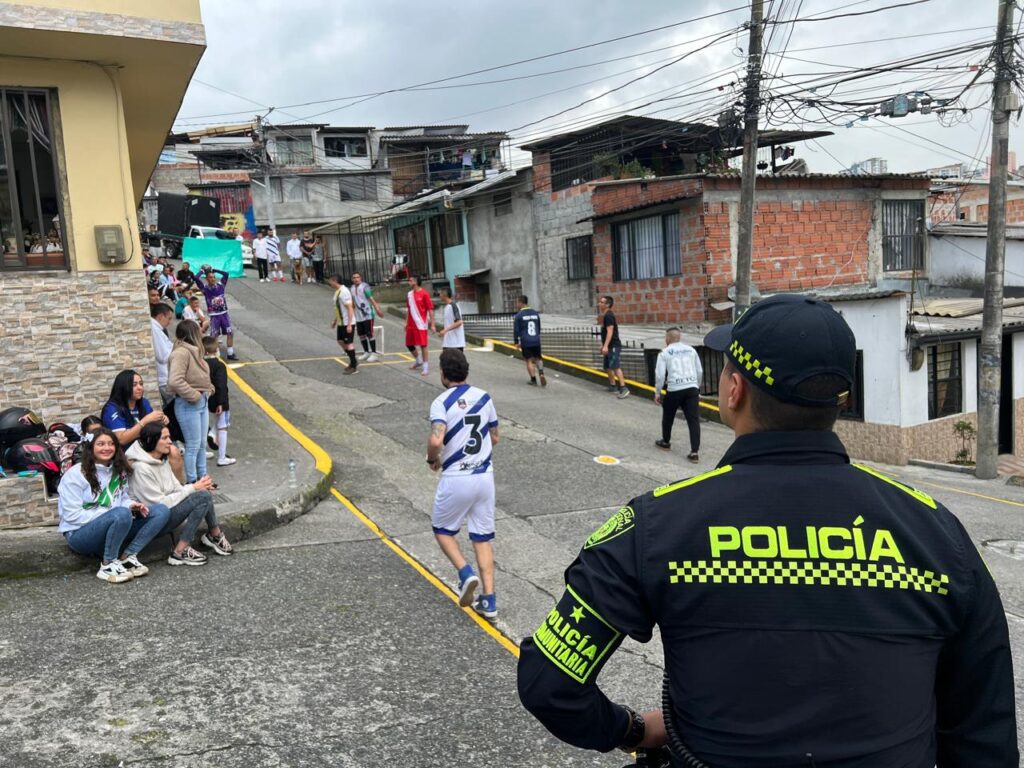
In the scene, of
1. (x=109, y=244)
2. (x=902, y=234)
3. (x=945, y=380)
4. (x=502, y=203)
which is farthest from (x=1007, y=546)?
(x=502, y=203)

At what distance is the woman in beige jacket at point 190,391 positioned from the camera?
747 cm

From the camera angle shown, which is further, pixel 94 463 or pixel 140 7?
pixel 140 7

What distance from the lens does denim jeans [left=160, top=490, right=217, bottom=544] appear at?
6086mm

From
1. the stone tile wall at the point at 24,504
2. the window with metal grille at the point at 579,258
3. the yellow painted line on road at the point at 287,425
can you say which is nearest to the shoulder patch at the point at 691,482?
the stone tile wall at the point at 24,504

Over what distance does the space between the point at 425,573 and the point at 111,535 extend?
220 centimetres

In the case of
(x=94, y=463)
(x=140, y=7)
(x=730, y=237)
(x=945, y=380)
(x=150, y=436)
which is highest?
(x=140, y=7)

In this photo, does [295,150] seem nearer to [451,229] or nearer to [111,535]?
[451,229]

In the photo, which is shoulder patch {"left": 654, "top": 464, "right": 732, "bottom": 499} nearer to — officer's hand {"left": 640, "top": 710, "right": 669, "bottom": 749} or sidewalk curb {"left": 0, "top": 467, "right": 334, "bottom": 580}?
officer's hand {"left": 640, "top": 710, "right": 669, "bottom": 749}

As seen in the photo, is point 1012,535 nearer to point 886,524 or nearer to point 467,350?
point 886,524

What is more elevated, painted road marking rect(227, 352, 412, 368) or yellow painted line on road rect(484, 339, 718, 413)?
painted road marking rect(227, 352, 412, 368)

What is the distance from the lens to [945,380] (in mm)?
14766

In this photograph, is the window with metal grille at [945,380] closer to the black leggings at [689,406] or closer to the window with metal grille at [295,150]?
the black leggings at [689,406]

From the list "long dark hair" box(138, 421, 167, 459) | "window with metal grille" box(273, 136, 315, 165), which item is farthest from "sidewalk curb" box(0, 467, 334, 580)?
"window with metal grille" box(273, 136, 315, 165)

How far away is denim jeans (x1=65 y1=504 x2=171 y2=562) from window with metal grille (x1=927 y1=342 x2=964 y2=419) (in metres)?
13.1
